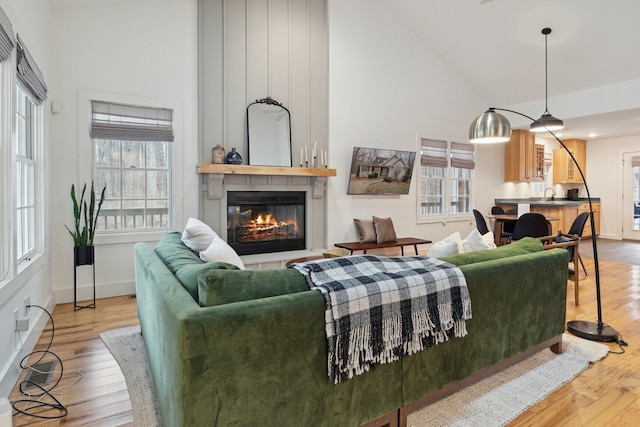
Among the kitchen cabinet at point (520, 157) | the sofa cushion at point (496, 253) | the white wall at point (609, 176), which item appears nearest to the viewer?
the sofa cushion at point (496, 253)

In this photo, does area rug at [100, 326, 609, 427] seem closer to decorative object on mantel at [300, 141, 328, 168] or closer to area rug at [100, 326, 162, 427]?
area rug at [100, 326, 162, 427]

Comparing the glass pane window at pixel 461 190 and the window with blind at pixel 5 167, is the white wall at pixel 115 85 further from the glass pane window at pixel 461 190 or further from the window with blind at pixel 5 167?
the glass pane window at pixel 461 190

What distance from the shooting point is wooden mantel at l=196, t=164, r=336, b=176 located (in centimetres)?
425

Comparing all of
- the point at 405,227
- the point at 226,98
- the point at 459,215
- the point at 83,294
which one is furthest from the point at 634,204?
the point at 83,294

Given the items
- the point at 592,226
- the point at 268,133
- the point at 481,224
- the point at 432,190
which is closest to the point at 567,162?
the point at 432,190

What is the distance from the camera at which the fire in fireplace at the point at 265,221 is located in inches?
187

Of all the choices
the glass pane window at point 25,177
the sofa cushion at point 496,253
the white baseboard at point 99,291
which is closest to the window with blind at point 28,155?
the glass pane window at point 25,177

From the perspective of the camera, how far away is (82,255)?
3.59m

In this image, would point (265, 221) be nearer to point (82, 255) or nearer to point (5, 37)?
point (82, 255)

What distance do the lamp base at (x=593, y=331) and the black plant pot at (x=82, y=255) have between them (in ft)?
14.4

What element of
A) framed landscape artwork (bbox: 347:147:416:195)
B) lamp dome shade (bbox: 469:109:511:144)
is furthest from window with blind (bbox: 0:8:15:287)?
framed landscape artwork (bbox: 347:147:416:195)

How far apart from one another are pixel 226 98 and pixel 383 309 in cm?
377

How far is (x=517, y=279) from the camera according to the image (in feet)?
7.28

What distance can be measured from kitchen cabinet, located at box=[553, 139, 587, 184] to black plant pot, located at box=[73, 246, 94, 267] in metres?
9.82
